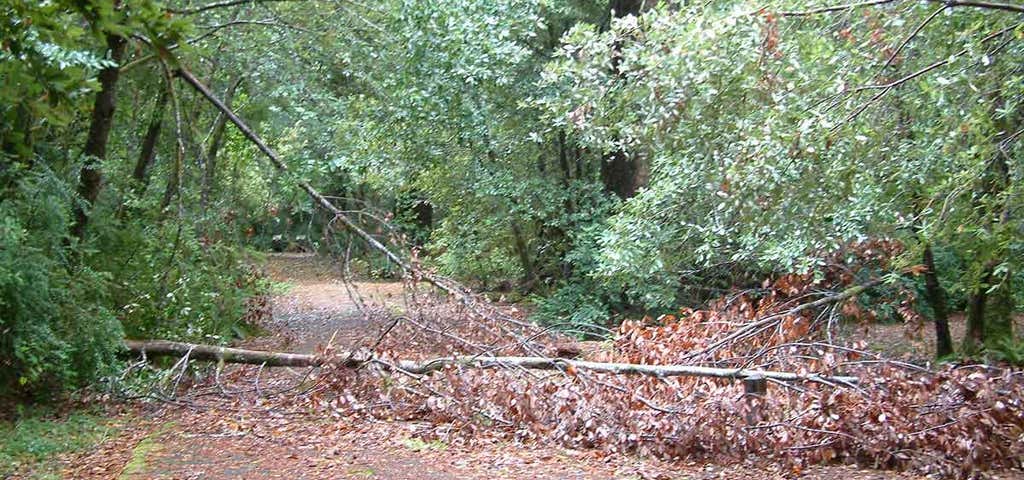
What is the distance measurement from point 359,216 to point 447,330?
2138 millimetres

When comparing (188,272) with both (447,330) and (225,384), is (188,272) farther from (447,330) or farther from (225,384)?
(447,330)

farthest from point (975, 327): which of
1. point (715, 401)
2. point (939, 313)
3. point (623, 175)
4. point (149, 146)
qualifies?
point (149, 146)

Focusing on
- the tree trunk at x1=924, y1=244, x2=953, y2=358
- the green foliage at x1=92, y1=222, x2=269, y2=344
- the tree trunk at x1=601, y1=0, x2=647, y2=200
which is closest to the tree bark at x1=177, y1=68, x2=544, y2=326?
the green foliage at x1=92, y1=222, x2=269, y2=344

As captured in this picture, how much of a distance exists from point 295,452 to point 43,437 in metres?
2.25

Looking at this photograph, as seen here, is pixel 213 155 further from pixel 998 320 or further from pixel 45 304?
pixel 998 320

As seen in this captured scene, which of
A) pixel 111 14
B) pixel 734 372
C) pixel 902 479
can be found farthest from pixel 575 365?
pixel 111 14

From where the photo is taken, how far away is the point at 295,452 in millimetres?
7273

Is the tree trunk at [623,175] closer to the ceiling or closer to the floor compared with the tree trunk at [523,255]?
closer to the ceiling

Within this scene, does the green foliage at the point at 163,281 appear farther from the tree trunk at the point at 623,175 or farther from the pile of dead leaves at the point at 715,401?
the tree trunk at the point at 623,175

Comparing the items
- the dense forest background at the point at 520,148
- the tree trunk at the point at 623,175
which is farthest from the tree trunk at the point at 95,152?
the tree trunk at the point at 623,175

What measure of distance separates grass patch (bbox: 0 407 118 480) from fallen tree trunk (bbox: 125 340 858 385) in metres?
1.07

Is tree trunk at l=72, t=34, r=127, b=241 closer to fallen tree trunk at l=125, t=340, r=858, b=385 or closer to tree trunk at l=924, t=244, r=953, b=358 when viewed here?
fallen tree trunk at l=125, t=340, r=858, b=385

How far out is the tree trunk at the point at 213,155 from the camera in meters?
11.0

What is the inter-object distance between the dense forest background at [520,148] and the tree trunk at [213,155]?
0.28 ft
